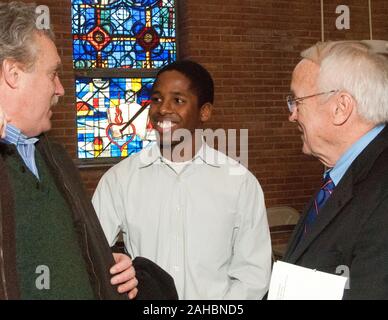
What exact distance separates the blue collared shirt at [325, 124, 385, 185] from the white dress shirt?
603 mm

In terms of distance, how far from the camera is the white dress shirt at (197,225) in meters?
2.39

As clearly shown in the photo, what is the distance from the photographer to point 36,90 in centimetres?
175

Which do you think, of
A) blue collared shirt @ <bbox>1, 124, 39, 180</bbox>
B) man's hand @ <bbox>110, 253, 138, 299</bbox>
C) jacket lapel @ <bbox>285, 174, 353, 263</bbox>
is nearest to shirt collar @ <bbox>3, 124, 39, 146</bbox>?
blue collared shirt @ <bbox>1, 124, 39, 180</bbox>

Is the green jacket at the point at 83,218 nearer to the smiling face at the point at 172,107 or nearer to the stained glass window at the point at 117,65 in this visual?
the smiling face at the point at 172,107

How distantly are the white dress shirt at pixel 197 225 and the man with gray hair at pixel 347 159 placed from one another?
40cm

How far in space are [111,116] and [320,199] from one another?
4203mm

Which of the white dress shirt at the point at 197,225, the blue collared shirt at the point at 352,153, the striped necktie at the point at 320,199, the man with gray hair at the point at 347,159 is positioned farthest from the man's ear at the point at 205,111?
the blue collared shirt at the point at 352,153

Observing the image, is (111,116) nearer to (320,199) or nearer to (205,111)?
(205,111)

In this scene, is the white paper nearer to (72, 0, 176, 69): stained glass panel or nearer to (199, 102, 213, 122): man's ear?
(199, 102, 213, 122): man's ear

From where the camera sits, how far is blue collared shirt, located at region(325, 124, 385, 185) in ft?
6.07

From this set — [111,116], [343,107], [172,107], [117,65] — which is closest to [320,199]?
[343,107]
